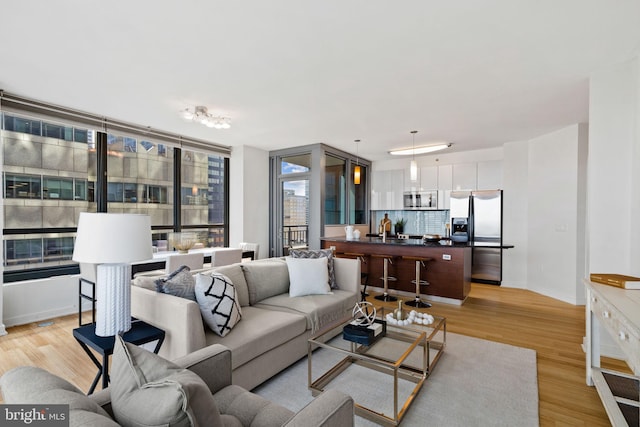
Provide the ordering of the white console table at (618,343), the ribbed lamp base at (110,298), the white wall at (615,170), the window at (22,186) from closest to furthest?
1. the white console table at (618,343)
2. the ribbed lamp base at (110,298)
3. the white wall at (615,170)
4. the window at (22,186)

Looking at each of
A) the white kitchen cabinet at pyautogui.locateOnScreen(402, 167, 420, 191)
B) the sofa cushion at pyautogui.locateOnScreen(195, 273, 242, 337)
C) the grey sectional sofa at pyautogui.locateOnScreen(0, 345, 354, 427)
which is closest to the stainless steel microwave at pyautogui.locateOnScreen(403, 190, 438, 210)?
the white kitchen cabinet at pyautogui.locateOnScreen(402, 167, 420, 191)

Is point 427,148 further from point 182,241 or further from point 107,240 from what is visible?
point 107,240

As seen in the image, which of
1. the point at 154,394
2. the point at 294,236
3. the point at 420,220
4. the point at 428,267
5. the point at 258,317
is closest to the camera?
the point at 154,394

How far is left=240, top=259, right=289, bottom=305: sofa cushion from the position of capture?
9.59 ft

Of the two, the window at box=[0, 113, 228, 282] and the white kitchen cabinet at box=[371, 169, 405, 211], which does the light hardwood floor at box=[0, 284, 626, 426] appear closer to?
the window at box=[0, 113, 228, 282]

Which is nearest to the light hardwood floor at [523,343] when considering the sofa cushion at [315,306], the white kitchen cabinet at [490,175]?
the sofa cushion at [315,306]

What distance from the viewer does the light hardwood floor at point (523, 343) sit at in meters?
2.08

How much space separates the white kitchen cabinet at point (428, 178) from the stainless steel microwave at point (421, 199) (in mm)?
108

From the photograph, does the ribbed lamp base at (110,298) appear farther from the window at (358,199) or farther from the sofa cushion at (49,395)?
the window at (358,199)

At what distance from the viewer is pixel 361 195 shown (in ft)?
23.9

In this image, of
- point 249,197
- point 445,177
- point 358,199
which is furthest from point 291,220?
point 445,177

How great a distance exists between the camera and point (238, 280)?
2.78 m

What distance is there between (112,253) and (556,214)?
581 centimetres

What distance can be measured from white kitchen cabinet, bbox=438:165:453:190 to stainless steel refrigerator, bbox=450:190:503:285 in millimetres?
458
